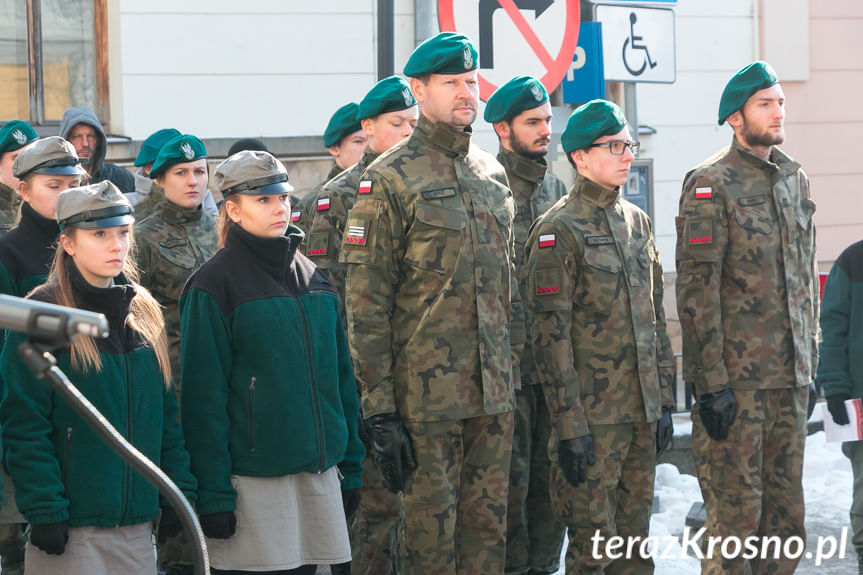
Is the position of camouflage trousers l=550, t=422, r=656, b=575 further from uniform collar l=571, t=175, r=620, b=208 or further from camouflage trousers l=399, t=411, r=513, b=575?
uniform collar l=571, t=175, r=620, b=208

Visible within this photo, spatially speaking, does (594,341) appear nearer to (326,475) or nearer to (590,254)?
(590,254)

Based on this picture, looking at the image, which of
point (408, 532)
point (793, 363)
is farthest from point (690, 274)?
point (408, 532)

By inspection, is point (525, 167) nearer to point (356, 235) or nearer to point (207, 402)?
point (356, 235)

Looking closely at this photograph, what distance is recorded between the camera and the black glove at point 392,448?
4641 millimetres

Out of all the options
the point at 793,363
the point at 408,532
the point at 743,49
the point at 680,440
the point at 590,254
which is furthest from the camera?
the point at 743,49

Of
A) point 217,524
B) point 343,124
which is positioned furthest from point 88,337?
point 343,124

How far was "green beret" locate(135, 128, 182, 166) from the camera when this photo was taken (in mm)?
6258

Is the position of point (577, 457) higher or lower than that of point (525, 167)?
lower

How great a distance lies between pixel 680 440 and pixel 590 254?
351cm

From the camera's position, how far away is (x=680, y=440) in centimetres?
837

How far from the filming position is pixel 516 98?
228 inches

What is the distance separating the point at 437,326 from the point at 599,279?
798 millimetres

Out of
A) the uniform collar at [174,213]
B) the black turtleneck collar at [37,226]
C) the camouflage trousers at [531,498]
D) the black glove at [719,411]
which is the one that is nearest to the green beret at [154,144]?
the uniform collar at [174,213]

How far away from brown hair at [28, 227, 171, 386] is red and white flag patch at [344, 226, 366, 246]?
0.83 metres
